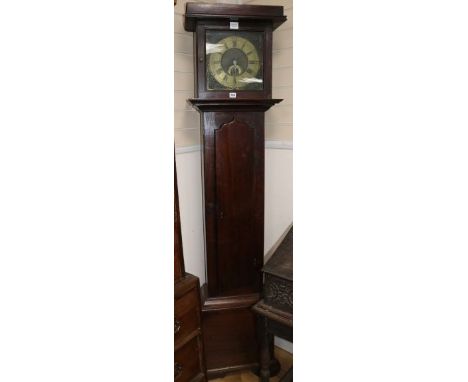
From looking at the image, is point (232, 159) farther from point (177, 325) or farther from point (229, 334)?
point (229, 334)

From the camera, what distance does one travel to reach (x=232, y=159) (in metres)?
1.92

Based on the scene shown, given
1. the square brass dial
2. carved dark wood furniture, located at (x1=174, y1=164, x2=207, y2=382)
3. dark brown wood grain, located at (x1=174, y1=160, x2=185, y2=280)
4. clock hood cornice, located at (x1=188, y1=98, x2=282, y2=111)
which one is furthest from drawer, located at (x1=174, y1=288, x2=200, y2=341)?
the square brass dial

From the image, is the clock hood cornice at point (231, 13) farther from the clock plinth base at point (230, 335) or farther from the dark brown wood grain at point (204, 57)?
the clock plinth base at point (230, 335)

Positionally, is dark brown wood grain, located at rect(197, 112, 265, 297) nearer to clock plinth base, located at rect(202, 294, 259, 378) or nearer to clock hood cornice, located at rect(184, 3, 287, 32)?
clock plinth base, located at rect(202, 294, 259, 378)

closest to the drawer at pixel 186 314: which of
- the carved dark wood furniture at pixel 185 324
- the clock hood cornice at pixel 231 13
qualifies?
the carved dark wood furniture at pixel 185 324

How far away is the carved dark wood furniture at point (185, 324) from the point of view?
1672mm

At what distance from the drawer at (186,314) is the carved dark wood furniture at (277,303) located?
0.90ft

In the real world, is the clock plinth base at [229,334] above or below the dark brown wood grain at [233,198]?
below

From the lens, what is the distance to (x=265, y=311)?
1.79m

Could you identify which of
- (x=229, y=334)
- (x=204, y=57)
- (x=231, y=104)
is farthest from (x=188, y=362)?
(x=204, y=57)

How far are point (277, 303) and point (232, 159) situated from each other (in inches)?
27.8
